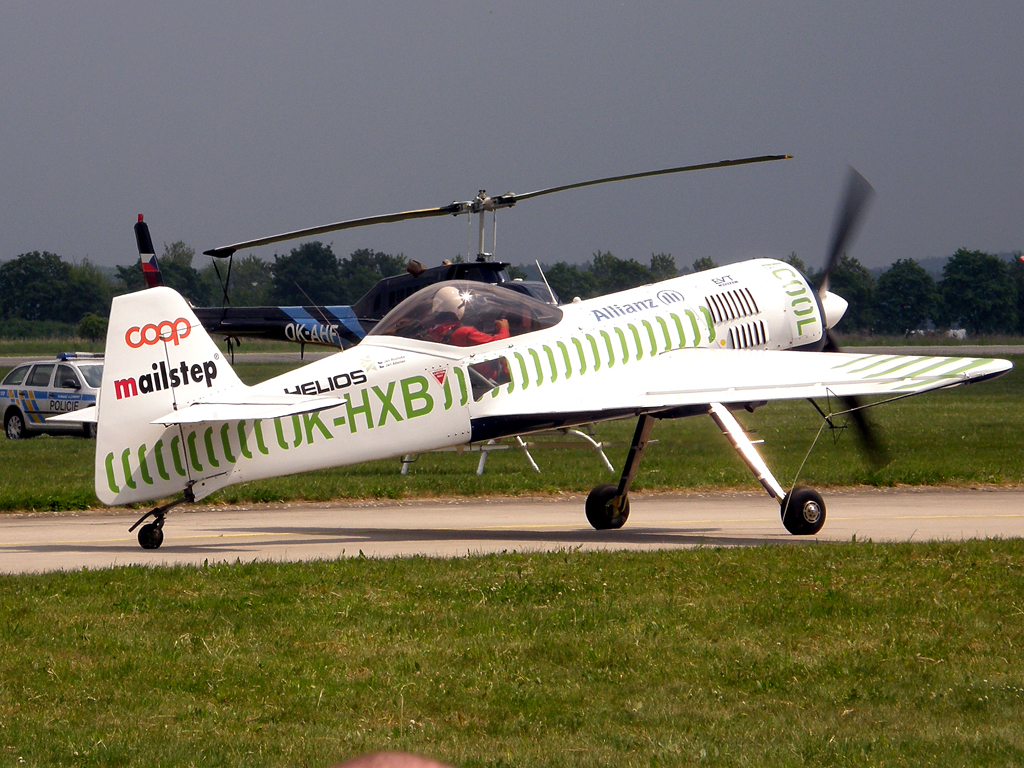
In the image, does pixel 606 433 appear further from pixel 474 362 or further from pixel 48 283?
pixel 48 283

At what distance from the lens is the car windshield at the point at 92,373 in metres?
30.2

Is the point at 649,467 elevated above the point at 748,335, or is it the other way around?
the point at 748,335

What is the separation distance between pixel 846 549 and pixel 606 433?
16534 millimetres

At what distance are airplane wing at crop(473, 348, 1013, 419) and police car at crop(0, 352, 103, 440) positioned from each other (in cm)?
1928

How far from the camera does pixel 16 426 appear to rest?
101 ft

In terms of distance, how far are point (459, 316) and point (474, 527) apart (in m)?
2.99

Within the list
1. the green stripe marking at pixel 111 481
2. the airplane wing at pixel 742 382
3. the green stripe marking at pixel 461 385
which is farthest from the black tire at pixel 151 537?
the airplane wing at pixel 742 382

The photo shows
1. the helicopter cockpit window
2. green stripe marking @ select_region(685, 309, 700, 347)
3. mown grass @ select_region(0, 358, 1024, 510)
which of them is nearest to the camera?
the helicopter cockpit window

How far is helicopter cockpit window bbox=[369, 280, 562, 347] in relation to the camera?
41.7ft

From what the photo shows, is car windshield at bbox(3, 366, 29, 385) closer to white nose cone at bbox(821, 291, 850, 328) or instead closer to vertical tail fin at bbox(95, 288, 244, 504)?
vertical tail fin at bbox(95, 288, 244, 504)

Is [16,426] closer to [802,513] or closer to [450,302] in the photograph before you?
[450,302]

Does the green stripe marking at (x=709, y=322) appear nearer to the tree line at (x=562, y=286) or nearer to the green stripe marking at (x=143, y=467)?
the green stripe marking at (x=143, y=467)

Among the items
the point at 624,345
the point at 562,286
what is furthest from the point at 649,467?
the point at 562,286

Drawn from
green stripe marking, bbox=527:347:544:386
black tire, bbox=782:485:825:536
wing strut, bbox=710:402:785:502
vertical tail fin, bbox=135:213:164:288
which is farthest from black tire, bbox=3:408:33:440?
black tire, bbox=782:485:825:536
